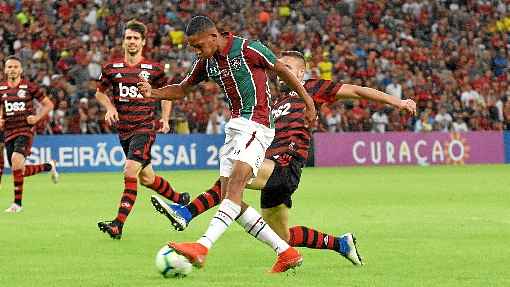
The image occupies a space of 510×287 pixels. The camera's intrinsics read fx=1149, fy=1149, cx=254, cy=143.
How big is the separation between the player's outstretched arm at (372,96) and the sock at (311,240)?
3.69 ft

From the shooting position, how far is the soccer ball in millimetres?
8062

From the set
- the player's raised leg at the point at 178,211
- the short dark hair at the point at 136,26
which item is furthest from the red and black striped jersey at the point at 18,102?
the player's raised leg at the point at 178,211

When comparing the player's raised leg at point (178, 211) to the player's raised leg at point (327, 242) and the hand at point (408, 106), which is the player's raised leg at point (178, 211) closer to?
the player's raised leg at point (327, 242)

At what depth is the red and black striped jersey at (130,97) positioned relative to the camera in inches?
510

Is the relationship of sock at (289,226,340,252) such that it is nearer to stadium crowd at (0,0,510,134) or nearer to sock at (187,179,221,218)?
sock at (187,179,221,218)

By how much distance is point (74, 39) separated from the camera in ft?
105

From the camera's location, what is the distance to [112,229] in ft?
38.0

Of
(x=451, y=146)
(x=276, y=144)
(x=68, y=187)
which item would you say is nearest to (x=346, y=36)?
(x=451, y=146)

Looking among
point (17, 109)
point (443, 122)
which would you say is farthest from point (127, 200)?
point (443, 122)

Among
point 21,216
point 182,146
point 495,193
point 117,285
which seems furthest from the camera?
point 182,146

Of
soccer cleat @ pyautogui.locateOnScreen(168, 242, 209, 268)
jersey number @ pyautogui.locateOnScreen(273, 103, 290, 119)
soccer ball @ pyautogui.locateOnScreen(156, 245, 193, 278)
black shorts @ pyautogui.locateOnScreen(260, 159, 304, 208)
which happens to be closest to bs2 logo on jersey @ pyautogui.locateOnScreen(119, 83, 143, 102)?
jersey number @ pyautogui.locateOnScreen(273, 103, 290, 119)

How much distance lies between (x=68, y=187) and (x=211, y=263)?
13.5 meters

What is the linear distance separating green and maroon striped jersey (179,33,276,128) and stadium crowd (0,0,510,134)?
68.6 feet

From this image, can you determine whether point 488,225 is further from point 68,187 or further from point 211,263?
point 68,187
